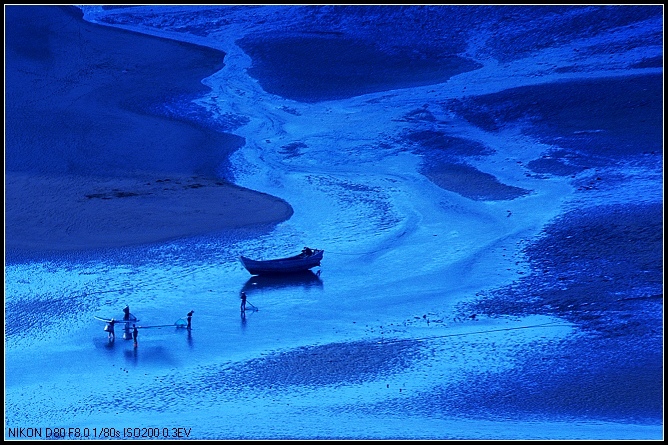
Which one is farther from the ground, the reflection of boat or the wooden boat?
the wooden boat

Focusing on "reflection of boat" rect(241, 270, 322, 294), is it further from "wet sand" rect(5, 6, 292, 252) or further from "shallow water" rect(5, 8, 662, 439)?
"wet sand" rect(5, 6, 292, 252)

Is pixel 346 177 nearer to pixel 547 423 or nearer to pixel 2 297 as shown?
pixel 2 297

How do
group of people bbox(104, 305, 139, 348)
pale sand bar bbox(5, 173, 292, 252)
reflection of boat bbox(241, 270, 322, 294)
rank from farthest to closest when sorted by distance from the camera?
pale sand bar bbox(5, 173, 292, 252) → reflection of boat bbox(241, 270, 322, 294) → group of people bbox(104, 305, 139, 348)

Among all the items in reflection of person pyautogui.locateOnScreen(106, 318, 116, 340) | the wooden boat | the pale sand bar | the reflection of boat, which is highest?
the pale sand bar

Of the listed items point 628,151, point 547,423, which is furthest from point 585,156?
point 547,423

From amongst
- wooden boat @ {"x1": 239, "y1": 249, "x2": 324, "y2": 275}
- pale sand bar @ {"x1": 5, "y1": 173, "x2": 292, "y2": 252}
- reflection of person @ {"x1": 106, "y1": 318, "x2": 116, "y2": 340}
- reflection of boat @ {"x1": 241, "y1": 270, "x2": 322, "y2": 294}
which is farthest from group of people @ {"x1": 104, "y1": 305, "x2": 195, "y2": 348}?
pale sand bar @ {"x1": 5, "y1": 173, "x2": 292, "y2": 252}

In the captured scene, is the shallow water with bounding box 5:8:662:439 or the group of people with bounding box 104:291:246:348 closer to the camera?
the shallow water with bounding box 5:8:662:439

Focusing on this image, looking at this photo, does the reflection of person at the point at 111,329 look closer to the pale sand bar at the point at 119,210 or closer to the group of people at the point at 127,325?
the group of people at the point at 127,325

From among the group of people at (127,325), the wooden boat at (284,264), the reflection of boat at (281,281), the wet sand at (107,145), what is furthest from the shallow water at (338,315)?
the wet sand at (107,145)
